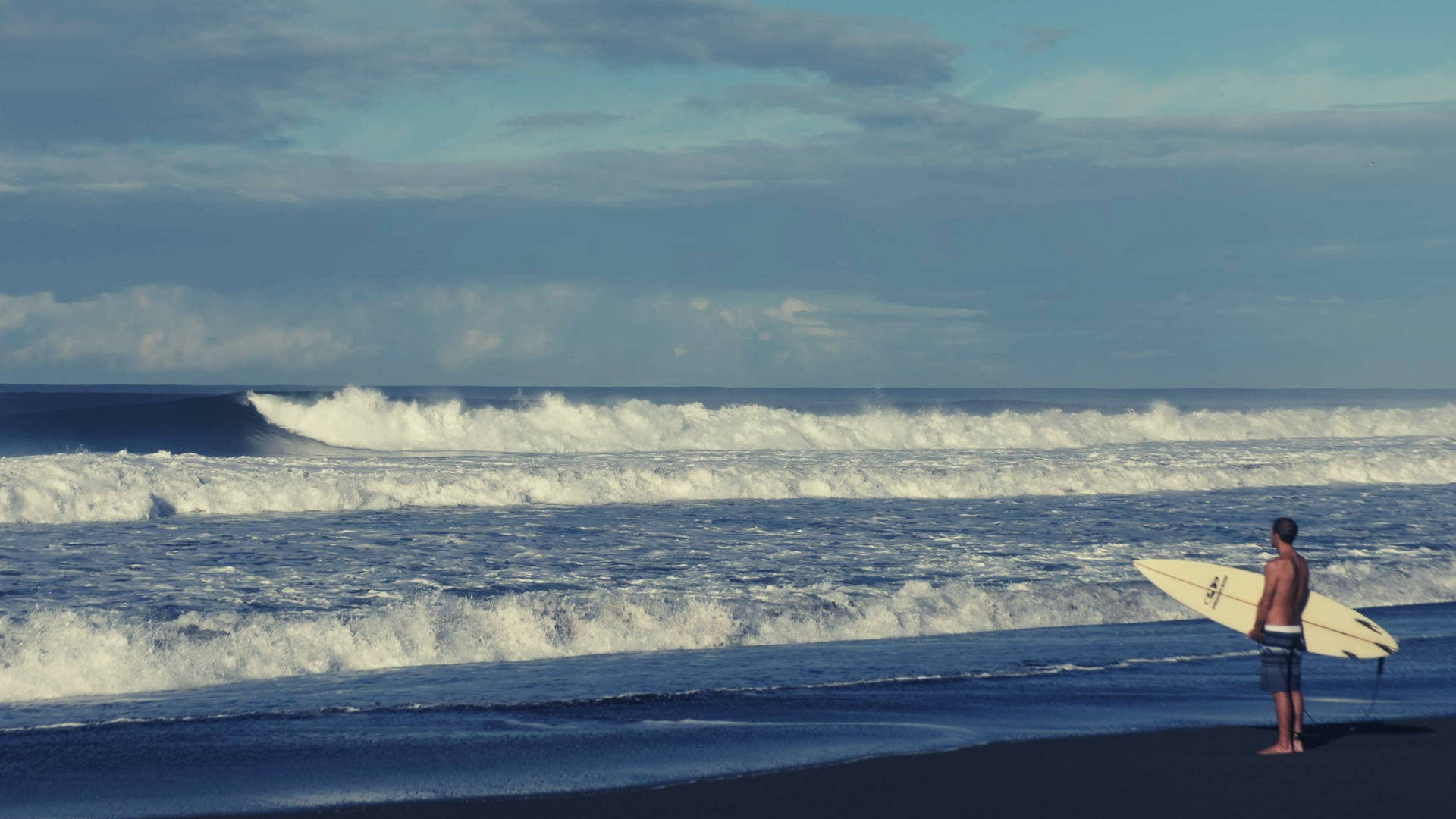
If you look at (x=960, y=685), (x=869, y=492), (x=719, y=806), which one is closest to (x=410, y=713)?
A: (x=719, y=806)

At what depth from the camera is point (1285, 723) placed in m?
7.22

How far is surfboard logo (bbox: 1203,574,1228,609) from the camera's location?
9.32 m

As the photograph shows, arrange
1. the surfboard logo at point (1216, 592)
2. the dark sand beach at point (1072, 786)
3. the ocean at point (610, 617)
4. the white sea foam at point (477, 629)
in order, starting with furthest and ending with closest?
the white sea foam at point (477, 629), the surfboard logo at point (1216, 592), the ocean at point (610, 617), the dark sand beach at point (1072, 786)

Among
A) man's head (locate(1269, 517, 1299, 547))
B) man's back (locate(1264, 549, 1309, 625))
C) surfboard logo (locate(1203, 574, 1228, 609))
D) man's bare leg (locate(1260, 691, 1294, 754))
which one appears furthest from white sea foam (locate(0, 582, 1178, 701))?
man's head (locate(1269, 517, 1299, 547))

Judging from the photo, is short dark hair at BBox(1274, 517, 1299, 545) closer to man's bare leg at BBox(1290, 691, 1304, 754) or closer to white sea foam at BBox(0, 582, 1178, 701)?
man's bare leg at BBox(1290, 691, 1304, 754)

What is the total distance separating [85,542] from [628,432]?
981 inches

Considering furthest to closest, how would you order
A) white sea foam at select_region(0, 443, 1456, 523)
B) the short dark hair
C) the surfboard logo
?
white sea foam at select_region(0, 443, 1456, 523) → the surfboard logo → the short dark hair

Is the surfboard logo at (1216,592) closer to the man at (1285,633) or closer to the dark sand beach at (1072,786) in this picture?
the dark sand beach at (1072,786)

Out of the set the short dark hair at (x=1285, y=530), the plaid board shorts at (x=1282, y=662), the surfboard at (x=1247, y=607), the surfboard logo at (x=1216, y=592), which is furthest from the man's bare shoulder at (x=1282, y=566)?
the surfboard logo at (x=1216, y=592)

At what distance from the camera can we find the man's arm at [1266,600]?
283 inches

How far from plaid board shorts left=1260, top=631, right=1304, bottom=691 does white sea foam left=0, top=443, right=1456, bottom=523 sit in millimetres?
15877

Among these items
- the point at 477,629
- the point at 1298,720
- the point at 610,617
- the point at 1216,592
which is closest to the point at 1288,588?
the point at 1298,720

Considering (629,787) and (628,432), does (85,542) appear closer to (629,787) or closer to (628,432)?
(629,787)

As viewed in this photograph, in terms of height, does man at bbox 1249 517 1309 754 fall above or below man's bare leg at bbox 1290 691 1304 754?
above
